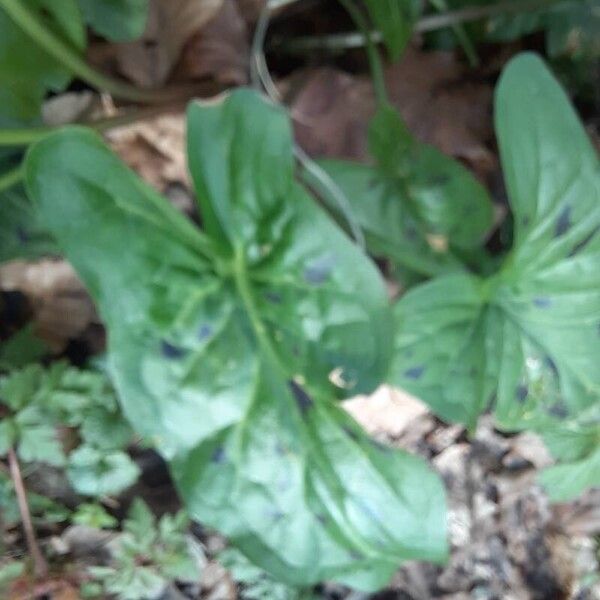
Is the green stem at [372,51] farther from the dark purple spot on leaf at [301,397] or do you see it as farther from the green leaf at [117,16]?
the dark purple spot on leaf at [301,397]

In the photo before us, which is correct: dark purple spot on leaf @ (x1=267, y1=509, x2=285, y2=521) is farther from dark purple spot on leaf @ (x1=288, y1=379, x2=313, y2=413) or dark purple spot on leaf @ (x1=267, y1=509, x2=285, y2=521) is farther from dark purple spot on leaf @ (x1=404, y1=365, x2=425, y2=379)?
dark purple spot on leaf @ (x1=404, y1=365, x2=425, y2=379)

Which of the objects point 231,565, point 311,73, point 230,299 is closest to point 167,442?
point 230,299

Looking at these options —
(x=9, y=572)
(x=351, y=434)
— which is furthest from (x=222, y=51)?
(x=9, y=572)

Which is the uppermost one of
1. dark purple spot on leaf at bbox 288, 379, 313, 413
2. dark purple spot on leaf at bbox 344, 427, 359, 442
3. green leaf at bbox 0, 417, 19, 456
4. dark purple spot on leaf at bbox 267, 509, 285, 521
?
green leaf at bbox 0, 417, 19, 456

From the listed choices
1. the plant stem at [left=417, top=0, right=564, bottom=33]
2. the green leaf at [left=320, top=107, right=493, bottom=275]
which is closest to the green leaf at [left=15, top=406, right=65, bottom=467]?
the green leaf at [left=320, top=107, right=493, bottom=275]

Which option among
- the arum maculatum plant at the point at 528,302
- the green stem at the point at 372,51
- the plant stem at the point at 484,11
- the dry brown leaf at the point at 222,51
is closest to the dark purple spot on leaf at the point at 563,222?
the arum maculatum plant at the point at 528,302

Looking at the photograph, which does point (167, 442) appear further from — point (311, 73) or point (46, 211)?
point (311, 73)

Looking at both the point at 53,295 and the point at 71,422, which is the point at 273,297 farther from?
the point at 53,295
